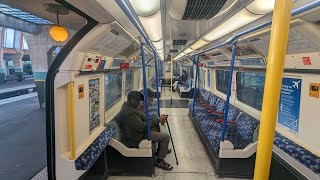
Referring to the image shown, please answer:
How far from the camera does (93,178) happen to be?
335 cm

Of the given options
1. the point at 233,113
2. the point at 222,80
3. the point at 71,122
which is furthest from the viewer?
the point at 222,80

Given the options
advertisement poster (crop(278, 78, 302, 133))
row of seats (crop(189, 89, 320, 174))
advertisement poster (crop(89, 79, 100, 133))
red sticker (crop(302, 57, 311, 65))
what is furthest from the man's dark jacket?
red sticker (crop(302, 57, 311, 65))

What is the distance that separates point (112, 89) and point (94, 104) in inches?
85.7

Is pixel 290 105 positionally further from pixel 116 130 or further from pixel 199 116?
pixel 199 116

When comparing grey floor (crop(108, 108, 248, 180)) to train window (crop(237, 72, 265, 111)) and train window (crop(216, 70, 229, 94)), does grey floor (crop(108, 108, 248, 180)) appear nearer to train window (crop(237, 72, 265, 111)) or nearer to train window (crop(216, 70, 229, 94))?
train window (crop(237, 72, 265, 111))

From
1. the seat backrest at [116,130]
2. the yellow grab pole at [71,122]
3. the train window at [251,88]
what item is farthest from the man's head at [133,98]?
the train window at [251,88]

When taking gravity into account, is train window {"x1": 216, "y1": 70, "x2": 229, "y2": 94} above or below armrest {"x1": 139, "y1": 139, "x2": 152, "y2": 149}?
above

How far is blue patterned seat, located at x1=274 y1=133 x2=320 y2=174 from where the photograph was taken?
2.56 meters

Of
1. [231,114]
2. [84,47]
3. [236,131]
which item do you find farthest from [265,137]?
[231,114]

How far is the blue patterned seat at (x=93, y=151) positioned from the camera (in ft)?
8.13

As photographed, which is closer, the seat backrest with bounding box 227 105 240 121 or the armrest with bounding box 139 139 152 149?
the armrest with bounding box 139 139 152 149

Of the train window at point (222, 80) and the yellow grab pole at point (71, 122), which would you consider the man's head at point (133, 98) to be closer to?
the yellow grab pole at point (71, 122)

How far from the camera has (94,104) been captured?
3.39 metres

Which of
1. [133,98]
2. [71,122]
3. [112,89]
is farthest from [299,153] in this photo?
[112,89]
